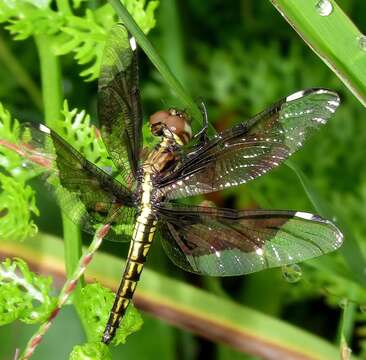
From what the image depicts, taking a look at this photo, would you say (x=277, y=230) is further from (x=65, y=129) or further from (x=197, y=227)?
(x=65, y=129)

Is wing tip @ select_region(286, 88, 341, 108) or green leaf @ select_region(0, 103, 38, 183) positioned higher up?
green leaf @ select_region(0, 103, 38, 183)

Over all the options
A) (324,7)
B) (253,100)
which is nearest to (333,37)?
(324,7)

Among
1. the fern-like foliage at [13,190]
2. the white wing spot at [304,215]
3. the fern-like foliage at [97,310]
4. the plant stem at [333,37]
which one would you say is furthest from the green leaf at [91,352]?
the plant stem at [333,37]

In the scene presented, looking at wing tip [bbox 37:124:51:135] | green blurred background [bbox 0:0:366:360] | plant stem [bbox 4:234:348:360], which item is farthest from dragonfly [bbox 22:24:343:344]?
green blurred background [bbox 0:0:366:360]

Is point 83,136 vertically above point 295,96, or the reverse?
point 83,136

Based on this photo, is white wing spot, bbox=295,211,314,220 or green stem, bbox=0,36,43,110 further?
green stem, bbox=0,36,43,110

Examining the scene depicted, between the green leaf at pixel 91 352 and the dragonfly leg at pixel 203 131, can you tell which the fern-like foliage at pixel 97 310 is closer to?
the green leaf at pixel 91 352

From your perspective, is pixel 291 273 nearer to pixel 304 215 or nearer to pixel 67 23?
pixel 304 215

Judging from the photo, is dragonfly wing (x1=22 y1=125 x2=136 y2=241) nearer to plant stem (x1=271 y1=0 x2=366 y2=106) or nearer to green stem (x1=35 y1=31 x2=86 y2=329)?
green stem (x1=35 y1=31 x2=86 y2=329)
